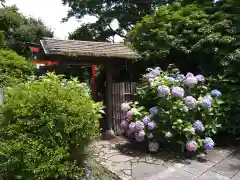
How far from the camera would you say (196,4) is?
21.7 feet

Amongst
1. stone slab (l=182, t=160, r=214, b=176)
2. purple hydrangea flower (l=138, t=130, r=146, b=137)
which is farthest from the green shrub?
stone slab (l=182, t=160, r=214, b=176)

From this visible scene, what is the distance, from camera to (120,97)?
6008 millimetres

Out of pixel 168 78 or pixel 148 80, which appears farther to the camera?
pixel 148 80

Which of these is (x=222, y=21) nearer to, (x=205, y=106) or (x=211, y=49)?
(x=211, y=49)

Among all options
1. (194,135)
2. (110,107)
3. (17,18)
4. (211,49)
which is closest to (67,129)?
(194,135)

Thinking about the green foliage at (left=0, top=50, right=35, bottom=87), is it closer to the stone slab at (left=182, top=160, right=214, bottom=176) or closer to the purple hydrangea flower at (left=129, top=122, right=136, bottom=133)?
the purple hydrangea flower at (left=129, top=122, right=136, bottom=133)

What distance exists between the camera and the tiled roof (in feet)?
17.0

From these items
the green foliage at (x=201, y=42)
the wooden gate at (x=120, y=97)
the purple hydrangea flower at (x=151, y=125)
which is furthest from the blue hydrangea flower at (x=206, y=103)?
the wooden gate at (x=120, y=97)

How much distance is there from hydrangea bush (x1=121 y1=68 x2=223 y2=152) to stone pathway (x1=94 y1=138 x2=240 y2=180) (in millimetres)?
283

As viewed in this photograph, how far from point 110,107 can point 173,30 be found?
2.76 meters

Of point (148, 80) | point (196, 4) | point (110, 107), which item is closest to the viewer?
point (148, 80)

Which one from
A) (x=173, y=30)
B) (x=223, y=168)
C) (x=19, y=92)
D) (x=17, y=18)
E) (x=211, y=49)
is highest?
(x=17, y=18)

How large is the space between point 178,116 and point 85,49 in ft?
9.39

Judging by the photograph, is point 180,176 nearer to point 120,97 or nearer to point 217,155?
point 217,155
